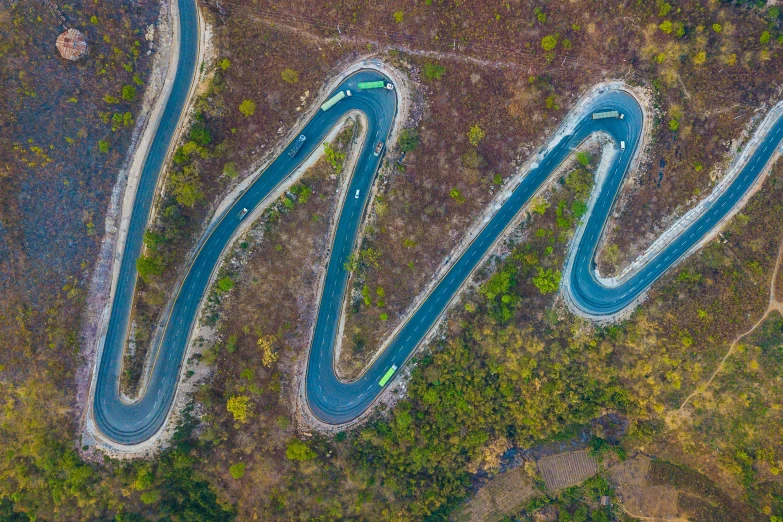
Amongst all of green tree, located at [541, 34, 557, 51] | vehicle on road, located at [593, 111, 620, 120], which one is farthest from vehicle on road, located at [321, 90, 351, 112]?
vehicle on road, located at [593, 111, 620, 120]

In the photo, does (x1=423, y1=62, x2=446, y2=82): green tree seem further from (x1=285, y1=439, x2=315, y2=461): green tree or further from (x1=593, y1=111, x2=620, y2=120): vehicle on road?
(x1=285, y1=439, x2=315, y2=461): green tree

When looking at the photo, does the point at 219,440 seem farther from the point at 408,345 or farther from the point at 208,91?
the point at 208,91

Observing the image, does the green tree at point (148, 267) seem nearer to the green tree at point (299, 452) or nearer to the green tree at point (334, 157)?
the green tree at point (334, 157)

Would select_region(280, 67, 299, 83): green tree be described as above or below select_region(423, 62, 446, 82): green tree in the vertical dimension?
above

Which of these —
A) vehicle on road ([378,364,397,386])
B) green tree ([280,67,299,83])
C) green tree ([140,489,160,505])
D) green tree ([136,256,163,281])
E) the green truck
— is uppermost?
green tree ([280,67,299,83])

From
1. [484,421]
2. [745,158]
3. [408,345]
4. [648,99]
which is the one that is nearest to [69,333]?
[408,345]

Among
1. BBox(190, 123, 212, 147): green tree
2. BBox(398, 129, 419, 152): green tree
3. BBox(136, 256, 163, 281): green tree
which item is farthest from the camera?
BBox(398, 129, 419, 152): green tree

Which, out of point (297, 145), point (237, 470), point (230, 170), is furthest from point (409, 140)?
point (237, 470)
